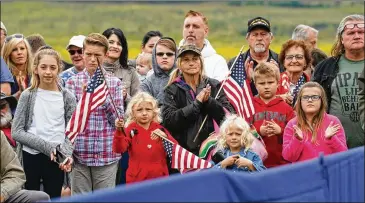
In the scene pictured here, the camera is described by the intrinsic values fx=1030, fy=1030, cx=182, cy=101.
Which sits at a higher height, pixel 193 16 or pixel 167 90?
pixel 193 16

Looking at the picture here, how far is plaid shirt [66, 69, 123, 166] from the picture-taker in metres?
11.0

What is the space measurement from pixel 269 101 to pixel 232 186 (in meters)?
4.54

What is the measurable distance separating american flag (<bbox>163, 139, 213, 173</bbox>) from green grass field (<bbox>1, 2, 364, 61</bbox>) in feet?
57.8

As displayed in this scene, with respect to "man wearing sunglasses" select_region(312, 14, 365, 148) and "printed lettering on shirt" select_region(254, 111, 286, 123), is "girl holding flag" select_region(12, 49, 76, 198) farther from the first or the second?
"man wearing sunglasses" select_region(312, 14, 365, 148)

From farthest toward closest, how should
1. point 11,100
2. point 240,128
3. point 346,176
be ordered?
point 11,100 → point 240,128 → point 346,176

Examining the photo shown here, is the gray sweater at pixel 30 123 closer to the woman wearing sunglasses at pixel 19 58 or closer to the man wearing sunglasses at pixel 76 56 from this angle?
the woman wearing sunglasses at pixel 19 58

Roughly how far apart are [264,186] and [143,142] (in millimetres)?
4000

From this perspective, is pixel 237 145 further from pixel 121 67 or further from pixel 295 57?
pixel 121 67

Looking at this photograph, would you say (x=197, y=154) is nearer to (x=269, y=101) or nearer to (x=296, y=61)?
(x=269, y=101)

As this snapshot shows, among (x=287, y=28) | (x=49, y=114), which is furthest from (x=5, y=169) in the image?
(x=287, y=28)

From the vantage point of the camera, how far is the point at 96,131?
11102mm

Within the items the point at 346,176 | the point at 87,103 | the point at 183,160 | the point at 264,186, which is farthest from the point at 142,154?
the point at 264,186

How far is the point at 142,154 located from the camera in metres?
10.3

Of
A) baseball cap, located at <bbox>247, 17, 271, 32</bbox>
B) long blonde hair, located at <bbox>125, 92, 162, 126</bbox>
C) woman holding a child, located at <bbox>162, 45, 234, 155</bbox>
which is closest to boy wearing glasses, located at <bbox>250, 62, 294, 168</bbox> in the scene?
woman holding a child, located at <bbox>162, 45, 234, 155</bbox>
